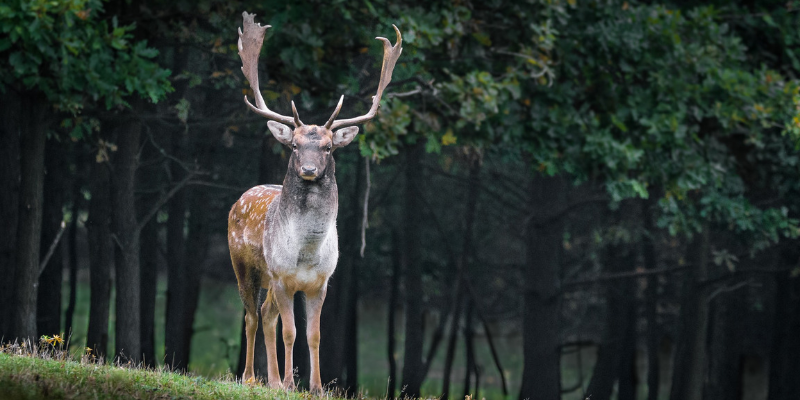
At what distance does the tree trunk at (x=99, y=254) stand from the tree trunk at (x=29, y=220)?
3014 millimetres

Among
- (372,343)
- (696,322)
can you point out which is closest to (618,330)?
(696,322)

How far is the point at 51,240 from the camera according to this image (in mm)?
16359

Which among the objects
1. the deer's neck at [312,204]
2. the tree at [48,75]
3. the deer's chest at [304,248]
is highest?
the tree at [48,75]

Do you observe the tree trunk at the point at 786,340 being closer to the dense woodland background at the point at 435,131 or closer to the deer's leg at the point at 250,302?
the dense woodland background at the point at 435,131

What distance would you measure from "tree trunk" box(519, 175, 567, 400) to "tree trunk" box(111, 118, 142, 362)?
6.99m

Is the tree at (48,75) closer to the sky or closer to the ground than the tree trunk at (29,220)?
closer to the sky

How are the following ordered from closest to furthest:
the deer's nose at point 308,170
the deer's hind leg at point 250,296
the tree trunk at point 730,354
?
the deer's nose at point 308,170, the deer's hind leg at point 250,296, the tree trunk at point 730,354

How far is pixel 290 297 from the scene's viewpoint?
859cm

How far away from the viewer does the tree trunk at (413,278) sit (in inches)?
762

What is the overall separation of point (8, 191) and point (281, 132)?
18.1 ft

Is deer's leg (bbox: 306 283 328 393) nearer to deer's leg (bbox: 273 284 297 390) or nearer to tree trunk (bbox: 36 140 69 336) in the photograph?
deer's leg (bbox: 273 284 297 390)

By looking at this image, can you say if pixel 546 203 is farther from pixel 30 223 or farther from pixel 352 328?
pixel 30 223

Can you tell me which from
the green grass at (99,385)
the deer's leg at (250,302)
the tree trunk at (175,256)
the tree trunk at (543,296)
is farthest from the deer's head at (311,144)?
the tree trunk at (175,256)

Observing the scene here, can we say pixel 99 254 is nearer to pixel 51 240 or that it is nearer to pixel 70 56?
pixel 51 240
